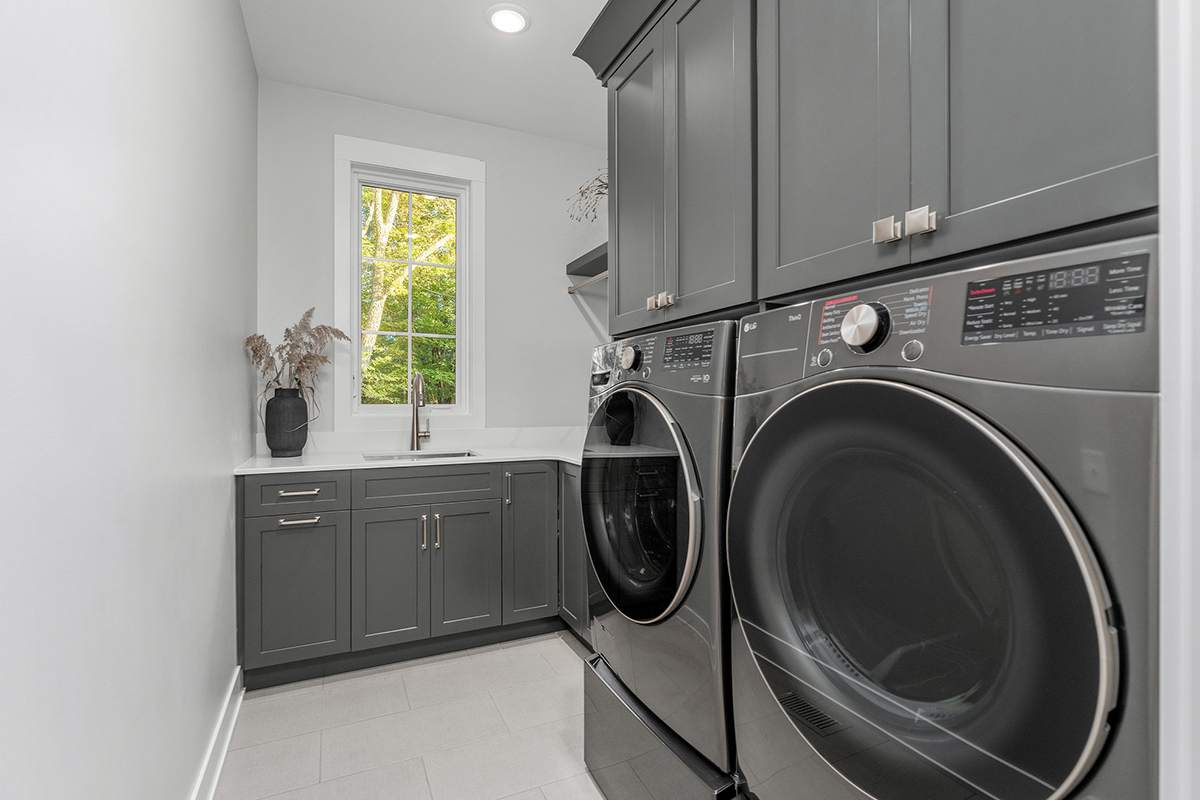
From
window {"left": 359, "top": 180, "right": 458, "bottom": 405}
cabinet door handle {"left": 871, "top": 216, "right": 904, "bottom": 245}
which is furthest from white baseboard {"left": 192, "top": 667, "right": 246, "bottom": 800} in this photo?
cabinet door handle {"left": 871, "top": 216, "right": 904, "bottom": 245}

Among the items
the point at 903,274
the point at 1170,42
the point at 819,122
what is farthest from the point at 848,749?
Result: the point at 819,122

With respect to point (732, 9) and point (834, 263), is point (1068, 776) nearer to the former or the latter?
point (834, 263)

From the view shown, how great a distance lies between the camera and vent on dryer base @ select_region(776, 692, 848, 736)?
2.96 ft

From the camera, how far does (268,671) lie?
2340 mm

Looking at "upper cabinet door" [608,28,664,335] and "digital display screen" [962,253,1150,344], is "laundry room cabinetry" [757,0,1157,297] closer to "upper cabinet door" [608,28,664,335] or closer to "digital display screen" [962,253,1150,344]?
"digital display screen" [962,253,1150,344]

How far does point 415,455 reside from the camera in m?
3.02

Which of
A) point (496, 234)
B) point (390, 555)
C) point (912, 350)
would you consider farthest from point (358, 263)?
point (912, 350)

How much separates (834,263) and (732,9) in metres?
0.67

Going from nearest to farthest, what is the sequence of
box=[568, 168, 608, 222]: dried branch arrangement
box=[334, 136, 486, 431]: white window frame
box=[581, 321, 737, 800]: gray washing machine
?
box=[581, 321, 737, 800]: gray washing machine < box=[334, 136, 486, 431]: white window frame < box=[568, 168, 608, 222]: dried branch arrangement

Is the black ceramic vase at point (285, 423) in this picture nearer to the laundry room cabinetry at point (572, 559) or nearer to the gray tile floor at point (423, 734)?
the gray tile floor at point (423, 734)

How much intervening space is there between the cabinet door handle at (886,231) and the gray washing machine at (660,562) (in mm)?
346

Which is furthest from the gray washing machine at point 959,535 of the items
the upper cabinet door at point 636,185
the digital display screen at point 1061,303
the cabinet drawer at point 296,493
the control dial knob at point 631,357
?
the cabinet drawer at point 296,493

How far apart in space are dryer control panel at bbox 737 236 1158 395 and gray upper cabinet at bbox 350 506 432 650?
6.75 ft

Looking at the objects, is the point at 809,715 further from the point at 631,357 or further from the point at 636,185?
the point at 636,185
